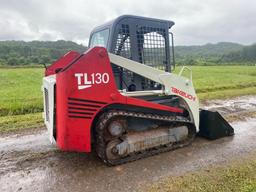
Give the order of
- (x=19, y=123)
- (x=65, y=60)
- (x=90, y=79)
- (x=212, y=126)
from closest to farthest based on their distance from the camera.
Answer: (x=90, y=79) → (x=65, y=60) → (x=212, y=126) → (x=19, y=123)

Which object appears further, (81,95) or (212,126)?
(212,126)

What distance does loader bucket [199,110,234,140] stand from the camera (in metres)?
5.09

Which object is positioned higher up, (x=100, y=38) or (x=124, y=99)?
(x=100, y=38)

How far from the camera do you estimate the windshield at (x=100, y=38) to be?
Answer: 174 inches

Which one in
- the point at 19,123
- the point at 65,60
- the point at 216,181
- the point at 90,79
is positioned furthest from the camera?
the point at 19,123

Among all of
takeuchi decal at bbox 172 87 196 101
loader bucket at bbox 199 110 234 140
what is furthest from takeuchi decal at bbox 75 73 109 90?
loader bucket at bbox 199 110 234 140

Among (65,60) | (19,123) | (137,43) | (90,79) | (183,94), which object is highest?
(137,43)

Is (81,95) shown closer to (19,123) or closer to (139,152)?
(139,152)

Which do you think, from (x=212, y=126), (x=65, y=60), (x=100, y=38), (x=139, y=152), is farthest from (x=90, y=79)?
(x=212, y=126)

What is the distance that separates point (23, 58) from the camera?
45625 millimetres

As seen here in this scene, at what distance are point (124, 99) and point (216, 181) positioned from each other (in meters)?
1.83

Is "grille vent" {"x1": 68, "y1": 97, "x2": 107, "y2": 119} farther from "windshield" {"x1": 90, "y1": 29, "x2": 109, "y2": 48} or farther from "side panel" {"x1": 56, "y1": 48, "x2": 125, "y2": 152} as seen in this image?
"windshield" {"x1": 90, "y1": 29, "x2": 109, "y2": 48}

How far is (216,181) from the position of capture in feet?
11.1

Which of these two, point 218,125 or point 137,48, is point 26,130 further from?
point 218,125
